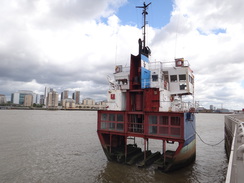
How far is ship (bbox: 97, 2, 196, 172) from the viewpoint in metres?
13.9

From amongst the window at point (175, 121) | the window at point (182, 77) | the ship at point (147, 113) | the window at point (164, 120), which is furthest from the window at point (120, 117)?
the window at point (182, 77)

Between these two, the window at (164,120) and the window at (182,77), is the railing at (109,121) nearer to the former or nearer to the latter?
the window at (164,120)

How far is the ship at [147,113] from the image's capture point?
1390cm

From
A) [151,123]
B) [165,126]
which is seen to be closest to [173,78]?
[151,123]

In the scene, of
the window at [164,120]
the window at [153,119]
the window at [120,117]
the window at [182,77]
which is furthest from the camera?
the window at [182,77]

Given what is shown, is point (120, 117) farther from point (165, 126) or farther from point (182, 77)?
point (182, 77)

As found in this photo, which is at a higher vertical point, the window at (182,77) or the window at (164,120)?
the window at (182,77)

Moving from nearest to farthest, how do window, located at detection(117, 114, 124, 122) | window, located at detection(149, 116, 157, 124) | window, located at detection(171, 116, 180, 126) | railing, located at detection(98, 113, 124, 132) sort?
window, located at detection(171, 116, 180, 126) < window, located at detection(149, 116, 157, 124) < railing, located at detection(98, 113, 124, 132) < window, located at detection(117, 114, 124, 122)

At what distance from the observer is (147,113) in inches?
566

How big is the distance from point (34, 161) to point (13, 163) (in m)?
1.80

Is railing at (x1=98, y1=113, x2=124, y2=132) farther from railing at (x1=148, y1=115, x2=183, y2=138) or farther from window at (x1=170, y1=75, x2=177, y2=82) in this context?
window at (x1=170, y1=75, x2=177, y2=82)

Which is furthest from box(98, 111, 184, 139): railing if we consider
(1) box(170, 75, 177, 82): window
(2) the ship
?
(1) box(170, 75, 177, 82): window

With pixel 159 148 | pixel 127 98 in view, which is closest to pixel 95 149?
pixel 159 148

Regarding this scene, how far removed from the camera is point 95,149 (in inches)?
899
